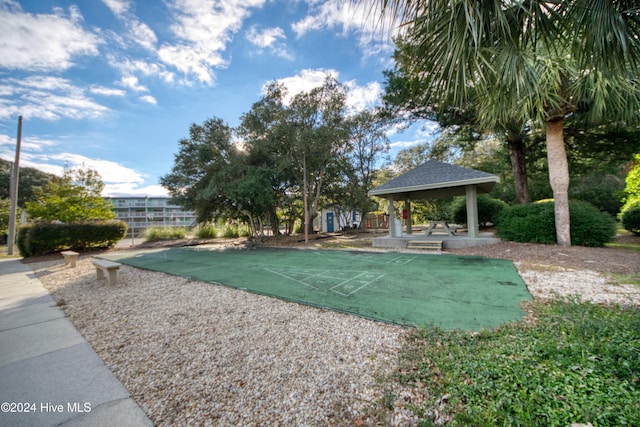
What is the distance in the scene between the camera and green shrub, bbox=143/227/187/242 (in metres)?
16.9

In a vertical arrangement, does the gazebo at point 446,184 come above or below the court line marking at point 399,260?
above

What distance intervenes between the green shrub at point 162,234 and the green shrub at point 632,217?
82.9ft

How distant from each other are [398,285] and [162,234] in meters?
18.1

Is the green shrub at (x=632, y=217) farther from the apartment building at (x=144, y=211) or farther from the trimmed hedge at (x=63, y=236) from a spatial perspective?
the apartment building at (x=144, y=211)

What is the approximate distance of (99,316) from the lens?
3828mm

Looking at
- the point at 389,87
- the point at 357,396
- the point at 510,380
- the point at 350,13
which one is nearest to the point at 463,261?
the point at 510,380

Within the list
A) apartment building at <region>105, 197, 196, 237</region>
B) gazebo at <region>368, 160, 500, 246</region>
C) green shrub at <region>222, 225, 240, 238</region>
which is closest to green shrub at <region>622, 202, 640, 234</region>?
gazebo at <region>368, 160, 500, 246</region>

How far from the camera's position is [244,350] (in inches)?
103

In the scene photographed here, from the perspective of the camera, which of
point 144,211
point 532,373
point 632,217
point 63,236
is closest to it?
point 532,373

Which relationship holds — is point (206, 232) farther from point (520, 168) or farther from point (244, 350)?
point (520, 168)

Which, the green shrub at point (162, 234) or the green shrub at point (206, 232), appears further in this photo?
the green shrub at point (206, 232)

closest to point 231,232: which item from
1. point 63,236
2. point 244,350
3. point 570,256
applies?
point 63,236

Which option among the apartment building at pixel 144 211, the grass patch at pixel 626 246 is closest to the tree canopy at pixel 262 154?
the grass patch at pixel 626 246

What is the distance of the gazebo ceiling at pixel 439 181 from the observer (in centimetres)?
898
